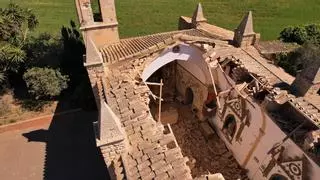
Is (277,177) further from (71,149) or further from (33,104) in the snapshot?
(33,104)

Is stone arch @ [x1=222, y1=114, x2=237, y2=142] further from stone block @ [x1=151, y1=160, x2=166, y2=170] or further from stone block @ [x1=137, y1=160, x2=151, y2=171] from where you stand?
stone block @ [x1=137, y1=160, x2=151, y2=171]

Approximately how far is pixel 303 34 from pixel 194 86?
14.1 metres

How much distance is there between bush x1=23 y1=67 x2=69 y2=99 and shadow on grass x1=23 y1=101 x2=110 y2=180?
208cm

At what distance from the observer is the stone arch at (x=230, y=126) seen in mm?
17859

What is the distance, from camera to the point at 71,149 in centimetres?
2011

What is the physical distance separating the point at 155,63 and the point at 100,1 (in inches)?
191

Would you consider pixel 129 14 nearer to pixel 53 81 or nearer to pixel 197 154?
pixel 53 81

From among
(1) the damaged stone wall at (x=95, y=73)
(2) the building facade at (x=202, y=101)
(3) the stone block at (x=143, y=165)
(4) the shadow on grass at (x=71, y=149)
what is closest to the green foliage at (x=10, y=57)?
(4) the shadow on grass at (x=71, y=149)

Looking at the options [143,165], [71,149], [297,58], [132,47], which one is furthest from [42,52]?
[297,58]

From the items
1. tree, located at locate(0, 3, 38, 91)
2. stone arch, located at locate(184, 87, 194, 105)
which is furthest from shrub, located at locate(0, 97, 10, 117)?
stone arch, located at locate(184, 87, 194, 105)

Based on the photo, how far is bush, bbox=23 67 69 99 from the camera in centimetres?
2170

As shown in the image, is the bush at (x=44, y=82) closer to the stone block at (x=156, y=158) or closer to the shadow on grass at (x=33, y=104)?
the shadow on grass at (x=33, y=104)

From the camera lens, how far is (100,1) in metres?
17.2

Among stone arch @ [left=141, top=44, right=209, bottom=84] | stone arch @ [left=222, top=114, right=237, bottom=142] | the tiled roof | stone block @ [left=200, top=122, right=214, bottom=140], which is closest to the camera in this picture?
the tiled roof
